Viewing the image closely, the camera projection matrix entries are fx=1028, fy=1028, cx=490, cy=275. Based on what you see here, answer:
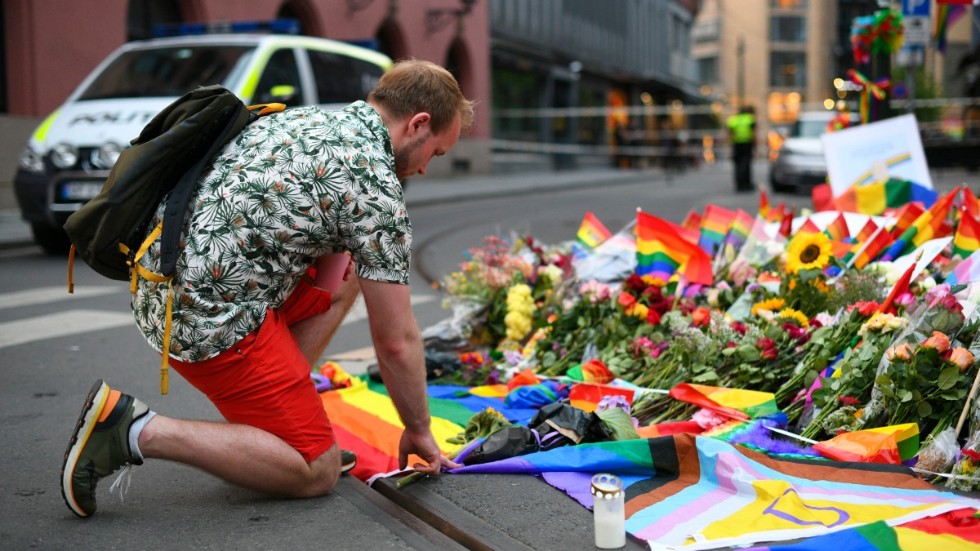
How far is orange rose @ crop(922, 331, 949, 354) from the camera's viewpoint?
11.2 feet

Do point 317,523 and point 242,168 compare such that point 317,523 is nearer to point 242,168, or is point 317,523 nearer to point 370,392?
point 242,168

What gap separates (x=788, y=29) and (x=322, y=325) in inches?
2948

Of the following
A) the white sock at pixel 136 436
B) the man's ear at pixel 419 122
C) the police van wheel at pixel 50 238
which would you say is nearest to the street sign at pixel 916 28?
the man's ear at pixel 419 122

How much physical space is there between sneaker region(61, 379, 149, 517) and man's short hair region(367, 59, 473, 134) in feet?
4.14

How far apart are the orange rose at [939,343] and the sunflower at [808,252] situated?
1301 millimetres

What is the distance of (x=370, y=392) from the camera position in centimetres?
479

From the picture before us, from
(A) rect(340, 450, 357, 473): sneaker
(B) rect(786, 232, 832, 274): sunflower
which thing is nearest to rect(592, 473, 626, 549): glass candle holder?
(A) rect(340, 450, 357, 473): sneaker

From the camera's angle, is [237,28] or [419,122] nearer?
[419,122]

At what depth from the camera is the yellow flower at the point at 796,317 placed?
14.2 ft

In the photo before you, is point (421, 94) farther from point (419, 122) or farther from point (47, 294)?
point (47, 294)

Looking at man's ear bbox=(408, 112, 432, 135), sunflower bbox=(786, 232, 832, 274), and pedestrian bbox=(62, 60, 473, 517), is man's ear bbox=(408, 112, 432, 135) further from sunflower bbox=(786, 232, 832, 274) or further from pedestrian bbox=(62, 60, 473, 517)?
sunflower bbox=(786, 232, 832, 274)

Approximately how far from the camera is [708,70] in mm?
73625

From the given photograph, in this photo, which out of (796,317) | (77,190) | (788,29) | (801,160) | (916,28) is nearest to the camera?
(796,317)

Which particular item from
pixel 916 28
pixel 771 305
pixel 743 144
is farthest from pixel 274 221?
pixel 743 144
